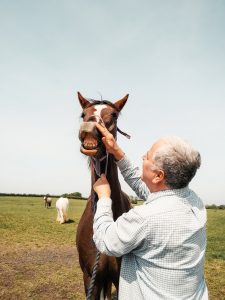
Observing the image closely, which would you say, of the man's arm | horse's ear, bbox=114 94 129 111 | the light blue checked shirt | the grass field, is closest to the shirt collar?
the light blue checked shirt

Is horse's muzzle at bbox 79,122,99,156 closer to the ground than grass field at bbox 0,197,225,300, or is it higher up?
higher up

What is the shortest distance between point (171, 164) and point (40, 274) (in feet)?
26.3

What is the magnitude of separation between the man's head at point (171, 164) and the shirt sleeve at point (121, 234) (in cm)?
27

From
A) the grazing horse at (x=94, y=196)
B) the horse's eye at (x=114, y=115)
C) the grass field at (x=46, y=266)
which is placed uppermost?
the horse's eye at (x=114, y=115)

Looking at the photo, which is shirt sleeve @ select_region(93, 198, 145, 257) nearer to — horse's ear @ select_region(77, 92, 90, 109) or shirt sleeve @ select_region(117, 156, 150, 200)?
shirt sleeve @ select_region(117, 156, 150, 200)

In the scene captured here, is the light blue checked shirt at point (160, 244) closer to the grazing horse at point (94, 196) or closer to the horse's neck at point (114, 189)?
the grazing horse at point (94, 196)

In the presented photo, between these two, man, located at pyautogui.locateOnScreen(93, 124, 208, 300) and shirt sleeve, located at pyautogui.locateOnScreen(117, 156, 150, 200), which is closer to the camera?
man, located at pyautogui.locateOnScreen(93, 124, 208, 300)

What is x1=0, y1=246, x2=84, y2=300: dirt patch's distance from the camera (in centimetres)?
723

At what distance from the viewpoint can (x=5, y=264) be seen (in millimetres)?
9891

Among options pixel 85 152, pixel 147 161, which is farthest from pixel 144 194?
pixel 147 161

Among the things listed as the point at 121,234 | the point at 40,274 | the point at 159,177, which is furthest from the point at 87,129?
the point at 40,274

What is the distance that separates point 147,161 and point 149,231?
1.50 feet

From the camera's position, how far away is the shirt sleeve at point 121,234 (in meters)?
1.83

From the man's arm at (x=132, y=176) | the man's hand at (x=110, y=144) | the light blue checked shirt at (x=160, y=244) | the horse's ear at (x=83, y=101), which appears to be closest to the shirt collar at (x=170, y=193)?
the light blue checked shirt at (x=160, y=244)
